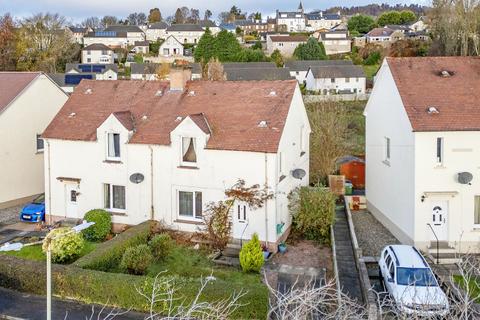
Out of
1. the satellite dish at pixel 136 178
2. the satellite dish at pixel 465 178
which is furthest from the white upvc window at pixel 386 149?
the satellite dish at pixel 136 178

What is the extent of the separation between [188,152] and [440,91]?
12.3 m

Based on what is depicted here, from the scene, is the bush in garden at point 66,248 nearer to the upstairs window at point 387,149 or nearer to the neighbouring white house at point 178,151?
the neighbouring white house at point 178,151

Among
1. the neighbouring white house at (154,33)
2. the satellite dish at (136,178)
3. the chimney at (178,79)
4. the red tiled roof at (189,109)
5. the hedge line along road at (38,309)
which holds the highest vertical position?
the neighbouring white house at (154,33)

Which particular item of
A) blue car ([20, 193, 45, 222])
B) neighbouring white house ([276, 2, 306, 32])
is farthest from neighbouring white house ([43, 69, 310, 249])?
neighbouring white house ([276, 2, 306, 32])

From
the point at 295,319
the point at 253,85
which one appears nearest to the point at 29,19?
the point at 253,85

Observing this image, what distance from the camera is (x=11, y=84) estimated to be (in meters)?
34.8

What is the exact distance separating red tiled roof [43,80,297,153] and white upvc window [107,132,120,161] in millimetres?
871

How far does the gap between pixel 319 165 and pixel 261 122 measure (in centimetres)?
1439

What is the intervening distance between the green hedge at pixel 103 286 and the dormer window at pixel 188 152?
27.9ft

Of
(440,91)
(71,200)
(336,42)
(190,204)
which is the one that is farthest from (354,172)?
(336,42)

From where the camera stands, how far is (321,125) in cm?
4047

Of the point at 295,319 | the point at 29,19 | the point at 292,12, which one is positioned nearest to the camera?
the point at 295,319

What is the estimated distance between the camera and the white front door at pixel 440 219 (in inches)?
951

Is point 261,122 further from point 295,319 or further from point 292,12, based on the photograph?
point 292,12
